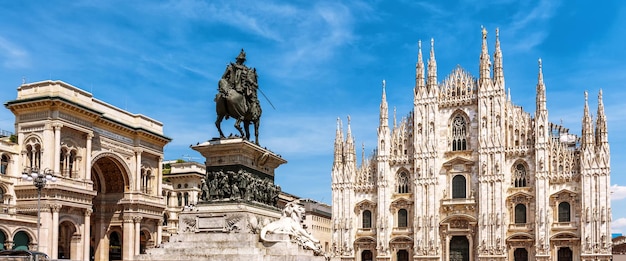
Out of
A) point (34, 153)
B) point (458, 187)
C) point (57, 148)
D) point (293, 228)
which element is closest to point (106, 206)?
point (34, 153)

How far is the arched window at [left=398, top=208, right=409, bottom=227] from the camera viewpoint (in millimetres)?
65875

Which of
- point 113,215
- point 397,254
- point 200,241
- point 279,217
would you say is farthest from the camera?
point 397,254

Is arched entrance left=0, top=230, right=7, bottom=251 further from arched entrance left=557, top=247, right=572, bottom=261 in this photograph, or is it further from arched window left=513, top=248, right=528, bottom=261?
arched entrance left=557, top=247, right=572, bottom=261

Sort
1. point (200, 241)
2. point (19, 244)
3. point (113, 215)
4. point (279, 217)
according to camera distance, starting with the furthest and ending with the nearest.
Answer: point (113, 215) → point (19, 244) → point (279, 217) → point (200, 241)

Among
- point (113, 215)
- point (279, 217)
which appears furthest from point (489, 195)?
point (279, 217)

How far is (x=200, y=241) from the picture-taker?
18.0m

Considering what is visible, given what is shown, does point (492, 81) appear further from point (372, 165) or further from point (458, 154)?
point (372, 165)

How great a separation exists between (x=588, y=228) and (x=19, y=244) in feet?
143

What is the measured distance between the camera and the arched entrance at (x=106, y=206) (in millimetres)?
54719

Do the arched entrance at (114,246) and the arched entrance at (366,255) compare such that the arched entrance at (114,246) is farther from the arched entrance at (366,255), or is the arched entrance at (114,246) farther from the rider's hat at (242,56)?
the rider's hat at (242,56)

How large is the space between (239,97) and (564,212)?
47.8m

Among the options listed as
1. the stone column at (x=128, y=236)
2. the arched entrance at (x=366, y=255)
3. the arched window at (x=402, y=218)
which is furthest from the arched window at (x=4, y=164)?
the arched window at (x=402, y=218)

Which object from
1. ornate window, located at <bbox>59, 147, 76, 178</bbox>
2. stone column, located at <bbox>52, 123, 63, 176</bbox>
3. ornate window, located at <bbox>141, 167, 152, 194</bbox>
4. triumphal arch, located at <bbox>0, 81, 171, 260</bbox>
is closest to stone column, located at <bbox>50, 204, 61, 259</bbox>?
triumphal arch, located at <bbox>0, 81, 171, 260</bbox>

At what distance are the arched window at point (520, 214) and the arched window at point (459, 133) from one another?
721cm
